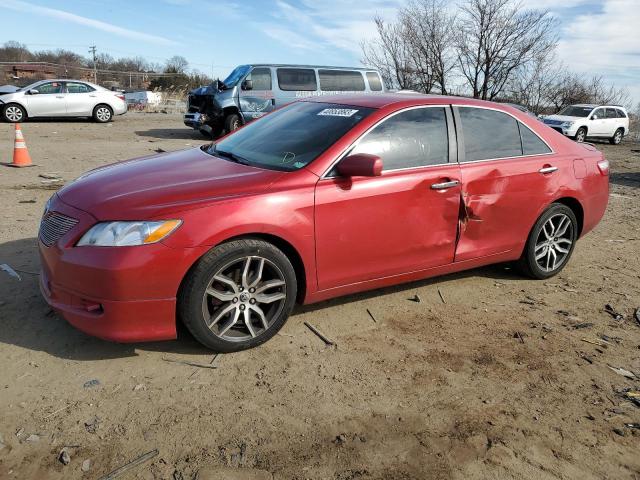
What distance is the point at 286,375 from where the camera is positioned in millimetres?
3182

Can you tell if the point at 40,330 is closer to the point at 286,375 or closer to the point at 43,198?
the point at 286,375

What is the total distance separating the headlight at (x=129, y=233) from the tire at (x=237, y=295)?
285 millimetres

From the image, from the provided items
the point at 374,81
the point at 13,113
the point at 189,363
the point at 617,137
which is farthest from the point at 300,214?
the point at 617,137

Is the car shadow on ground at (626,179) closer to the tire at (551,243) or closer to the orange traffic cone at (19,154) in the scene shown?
the tire at (551,243)

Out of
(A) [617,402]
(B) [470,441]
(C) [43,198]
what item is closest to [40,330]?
(B) [470,441]

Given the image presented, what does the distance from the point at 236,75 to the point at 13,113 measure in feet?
25.5

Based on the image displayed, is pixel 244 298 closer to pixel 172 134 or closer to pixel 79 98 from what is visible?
pixel 172 134

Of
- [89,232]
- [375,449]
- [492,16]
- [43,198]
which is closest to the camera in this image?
[375,449]

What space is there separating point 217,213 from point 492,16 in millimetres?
27588

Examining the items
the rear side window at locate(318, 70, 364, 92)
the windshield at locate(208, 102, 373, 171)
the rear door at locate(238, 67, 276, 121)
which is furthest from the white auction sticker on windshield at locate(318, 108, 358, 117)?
the rear side window at locate(318, 70, 364, 92)

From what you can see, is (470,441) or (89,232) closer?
(470,441)

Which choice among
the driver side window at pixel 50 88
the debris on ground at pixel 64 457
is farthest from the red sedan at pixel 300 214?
the driver side window at pixel 50 88

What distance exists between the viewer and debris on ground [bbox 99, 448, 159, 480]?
7.61 ft

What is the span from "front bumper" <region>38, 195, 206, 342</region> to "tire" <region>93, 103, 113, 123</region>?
56.3 feet
